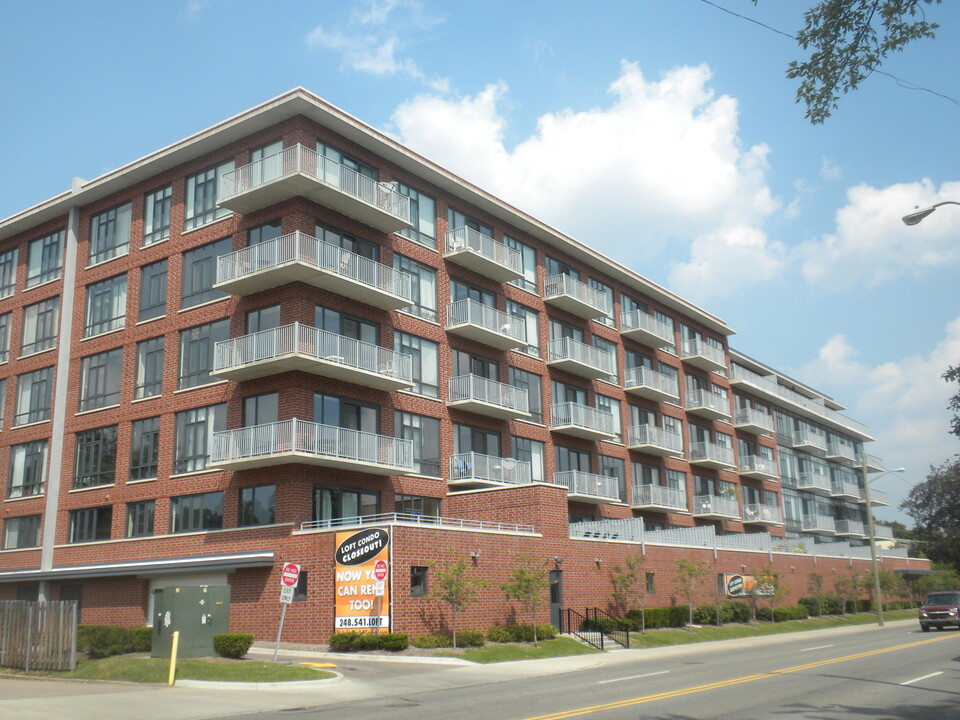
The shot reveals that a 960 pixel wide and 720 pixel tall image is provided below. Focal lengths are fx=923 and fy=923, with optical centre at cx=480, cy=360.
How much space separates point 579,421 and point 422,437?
34.0 feet

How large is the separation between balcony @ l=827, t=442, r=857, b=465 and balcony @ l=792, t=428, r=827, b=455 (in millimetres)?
4228

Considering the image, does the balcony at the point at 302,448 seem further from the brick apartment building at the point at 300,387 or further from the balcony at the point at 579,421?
the balcony at the point at 579,421

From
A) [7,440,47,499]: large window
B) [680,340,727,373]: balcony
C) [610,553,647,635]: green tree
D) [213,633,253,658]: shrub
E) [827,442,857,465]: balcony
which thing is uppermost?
[680,340,727,373]: balcony

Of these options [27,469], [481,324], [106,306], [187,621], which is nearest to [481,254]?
A: [481,324]

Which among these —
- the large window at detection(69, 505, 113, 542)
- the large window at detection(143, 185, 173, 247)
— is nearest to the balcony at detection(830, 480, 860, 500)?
the large window at detection(69, 505, 113, 542)

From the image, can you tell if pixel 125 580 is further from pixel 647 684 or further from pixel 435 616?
pixel 647 684

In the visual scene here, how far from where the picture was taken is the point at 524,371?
4222cm

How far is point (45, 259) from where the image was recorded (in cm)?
4109

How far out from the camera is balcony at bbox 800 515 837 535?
233 feet

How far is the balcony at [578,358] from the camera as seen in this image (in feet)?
144

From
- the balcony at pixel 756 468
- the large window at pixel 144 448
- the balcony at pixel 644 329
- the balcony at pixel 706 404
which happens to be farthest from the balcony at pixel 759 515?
the large window at pixel 144 448

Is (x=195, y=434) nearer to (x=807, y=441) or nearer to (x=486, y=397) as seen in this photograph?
(x=486, y=397)

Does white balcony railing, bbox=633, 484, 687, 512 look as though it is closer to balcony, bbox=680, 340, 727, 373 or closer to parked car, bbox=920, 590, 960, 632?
balcony, bbox=680, 340, 727, 373

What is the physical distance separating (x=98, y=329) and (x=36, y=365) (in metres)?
4.09
